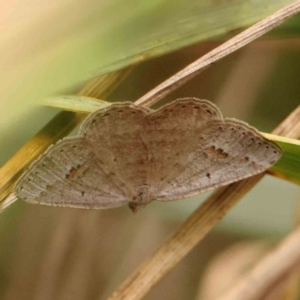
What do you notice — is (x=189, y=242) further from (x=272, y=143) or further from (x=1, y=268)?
(x=1, y=268)

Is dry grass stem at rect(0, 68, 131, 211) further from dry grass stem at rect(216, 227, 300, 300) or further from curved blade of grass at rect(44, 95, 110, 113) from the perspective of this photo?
dry grass stem at rect(216, 227, 300, 300)

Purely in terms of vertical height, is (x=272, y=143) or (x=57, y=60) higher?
(x=57, y=60)

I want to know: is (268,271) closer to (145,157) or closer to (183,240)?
(183,240)

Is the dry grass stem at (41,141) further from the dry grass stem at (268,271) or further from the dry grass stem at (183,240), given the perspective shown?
the dry grass stem at (268,271)

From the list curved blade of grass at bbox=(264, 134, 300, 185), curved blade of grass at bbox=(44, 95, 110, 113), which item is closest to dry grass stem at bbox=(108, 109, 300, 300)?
curved blade of grass at bbox=(264, 134, 300, 185)

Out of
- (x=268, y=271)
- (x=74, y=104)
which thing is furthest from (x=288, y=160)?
(x=74, y=104)

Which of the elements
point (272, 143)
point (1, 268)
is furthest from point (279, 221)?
point (1, 268)
